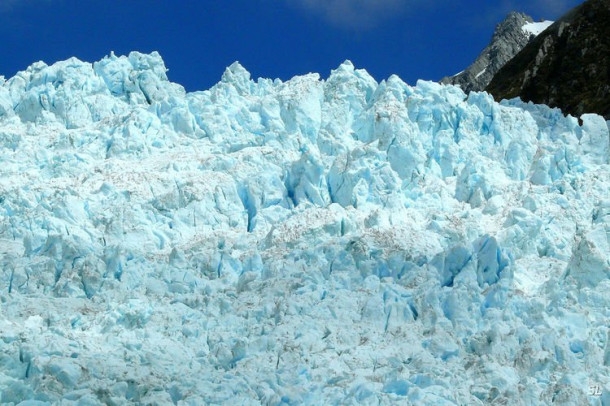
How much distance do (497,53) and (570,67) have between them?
32.6m

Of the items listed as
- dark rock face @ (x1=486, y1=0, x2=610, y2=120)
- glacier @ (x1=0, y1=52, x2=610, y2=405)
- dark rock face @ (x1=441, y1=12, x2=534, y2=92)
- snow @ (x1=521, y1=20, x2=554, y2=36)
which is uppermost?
snow @ (x1=521, y1=20, x2=554, y2=36)

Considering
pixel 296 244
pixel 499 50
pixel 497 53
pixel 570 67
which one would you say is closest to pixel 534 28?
pixel 499 50

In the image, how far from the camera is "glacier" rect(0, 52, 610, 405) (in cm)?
1969

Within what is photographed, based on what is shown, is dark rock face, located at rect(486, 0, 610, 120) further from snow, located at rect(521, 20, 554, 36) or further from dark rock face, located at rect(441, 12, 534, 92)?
snow, located at rect(521, 20, 554, 36)

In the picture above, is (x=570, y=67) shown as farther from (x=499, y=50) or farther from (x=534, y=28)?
(x=534, y=28)

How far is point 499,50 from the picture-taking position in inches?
3676

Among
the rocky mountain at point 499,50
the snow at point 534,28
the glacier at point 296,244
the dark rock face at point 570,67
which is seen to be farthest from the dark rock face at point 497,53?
the glacier at point 296,244

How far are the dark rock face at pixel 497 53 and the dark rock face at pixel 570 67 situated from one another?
1688cm

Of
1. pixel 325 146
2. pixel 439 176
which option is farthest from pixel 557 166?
pixel 325 146

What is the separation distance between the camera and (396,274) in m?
24.0

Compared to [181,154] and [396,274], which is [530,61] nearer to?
[181,154]

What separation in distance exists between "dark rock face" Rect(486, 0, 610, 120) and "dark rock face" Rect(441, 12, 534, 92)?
1688cm

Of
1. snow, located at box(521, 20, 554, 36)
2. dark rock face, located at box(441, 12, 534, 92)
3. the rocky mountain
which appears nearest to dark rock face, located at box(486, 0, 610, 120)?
dark rock face, located at box(441, 12, 534, 92)

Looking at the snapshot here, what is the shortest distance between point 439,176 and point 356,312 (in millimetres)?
8979
